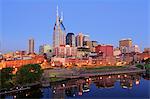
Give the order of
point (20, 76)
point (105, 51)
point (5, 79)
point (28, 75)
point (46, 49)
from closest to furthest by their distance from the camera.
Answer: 1. point (5, 79)
2. point (20, 76)
3. point (28, 75)
4. point (105, 51)
5. point (46, 49)

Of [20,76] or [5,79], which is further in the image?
[20,76]

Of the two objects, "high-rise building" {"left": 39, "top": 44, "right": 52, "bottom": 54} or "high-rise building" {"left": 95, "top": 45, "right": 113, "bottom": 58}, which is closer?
"high-rise building" {"left": 95, "top": 45, "right": 113, "bottom": 58}

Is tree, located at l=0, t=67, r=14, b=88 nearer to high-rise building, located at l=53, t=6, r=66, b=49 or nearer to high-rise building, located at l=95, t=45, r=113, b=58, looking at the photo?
high-rise building, located at l=95, t=45, r=113, b=58

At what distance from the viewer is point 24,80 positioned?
1124cm

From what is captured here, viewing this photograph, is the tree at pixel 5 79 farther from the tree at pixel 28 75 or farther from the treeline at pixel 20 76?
the tree at pixel 28 75

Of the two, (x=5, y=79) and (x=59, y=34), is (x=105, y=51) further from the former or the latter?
(x=5, y=79)

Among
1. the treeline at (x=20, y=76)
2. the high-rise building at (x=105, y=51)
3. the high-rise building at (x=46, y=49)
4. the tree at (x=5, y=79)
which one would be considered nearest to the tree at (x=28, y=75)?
the treeline at (x=20, y=76)

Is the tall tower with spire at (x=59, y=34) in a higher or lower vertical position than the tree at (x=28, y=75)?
higher

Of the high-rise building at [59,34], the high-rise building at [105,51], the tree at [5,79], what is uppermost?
the high-rise building at [59,34]

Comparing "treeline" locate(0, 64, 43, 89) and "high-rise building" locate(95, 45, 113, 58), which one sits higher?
"high-rise building" locate(95, 45, 113, 58)

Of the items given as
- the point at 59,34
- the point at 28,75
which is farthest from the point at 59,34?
the point at 28,75

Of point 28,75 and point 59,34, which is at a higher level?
point 59,34

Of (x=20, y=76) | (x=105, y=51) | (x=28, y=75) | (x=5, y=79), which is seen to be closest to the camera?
(x=5, y=79)

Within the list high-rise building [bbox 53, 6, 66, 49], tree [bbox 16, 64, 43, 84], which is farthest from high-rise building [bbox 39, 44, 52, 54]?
tree [bbox 16, 64, 43, 84]
